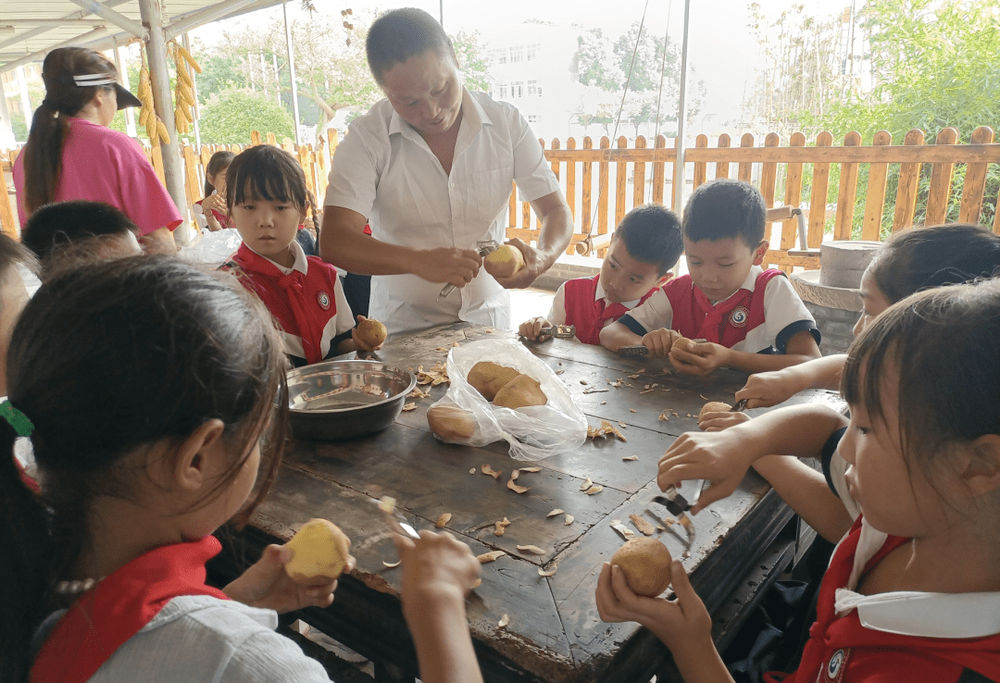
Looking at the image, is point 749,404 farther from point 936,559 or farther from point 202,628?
point 202,628

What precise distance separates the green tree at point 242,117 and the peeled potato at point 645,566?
18.8 metres

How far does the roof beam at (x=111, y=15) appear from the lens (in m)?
5.77

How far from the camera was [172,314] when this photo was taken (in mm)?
808

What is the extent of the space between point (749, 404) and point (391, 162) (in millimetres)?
1895

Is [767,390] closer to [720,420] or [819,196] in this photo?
[720,420]

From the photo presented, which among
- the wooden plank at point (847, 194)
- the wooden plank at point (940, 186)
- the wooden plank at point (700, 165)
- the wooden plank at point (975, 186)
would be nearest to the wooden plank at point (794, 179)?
the wooden plank at point (847, 194)

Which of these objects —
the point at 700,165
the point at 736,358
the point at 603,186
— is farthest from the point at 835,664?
the point at 603,186

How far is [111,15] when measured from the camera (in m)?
6.06

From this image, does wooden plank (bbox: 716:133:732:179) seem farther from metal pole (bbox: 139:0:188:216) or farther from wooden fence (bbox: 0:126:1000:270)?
metal pole (bbox: 139:0:188:216)

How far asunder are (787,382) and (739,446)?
0.62 meters

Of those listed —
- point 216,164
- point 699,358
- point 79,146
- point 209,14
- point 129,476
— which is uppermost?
point 209,14

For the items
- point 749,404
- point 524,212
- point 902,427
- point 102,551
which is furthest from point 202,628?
point 524,212

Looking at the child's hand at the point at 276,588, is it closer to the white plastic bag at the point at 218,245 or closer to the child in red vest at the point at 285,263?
the child in red vest at the point at 285,263

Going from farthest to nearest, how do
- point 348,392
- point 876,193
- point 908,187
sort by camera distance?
point 876,193 → point 908,187 → point 348,392
